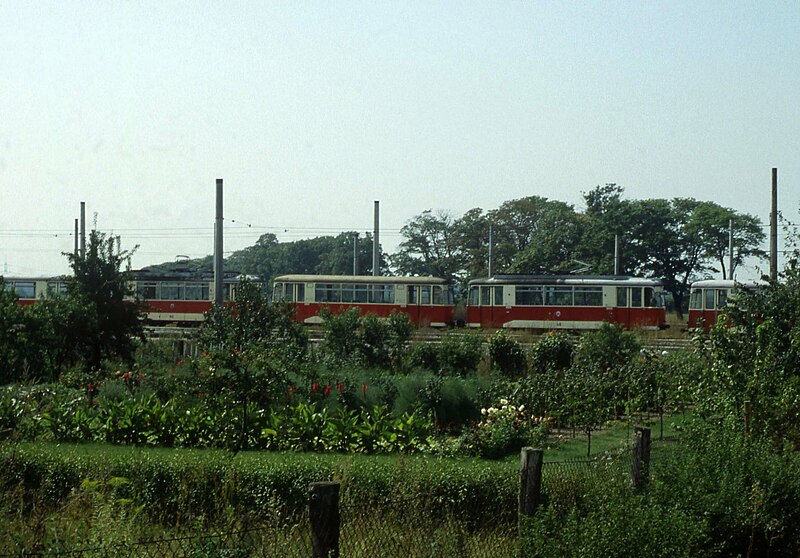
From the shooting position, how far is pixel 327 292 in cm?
4200

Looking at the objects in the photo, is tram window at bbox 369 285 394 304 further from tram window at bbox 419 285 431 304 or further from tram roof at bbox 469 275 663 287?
tram roof at bbox 469 275 663 287

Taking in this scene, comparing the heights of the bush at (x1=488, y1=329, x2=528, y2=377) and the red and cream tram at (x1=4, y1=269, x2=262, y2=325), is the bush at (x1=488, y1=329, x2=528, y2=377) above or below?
below

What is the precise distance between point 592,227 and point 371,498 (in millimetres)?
60826

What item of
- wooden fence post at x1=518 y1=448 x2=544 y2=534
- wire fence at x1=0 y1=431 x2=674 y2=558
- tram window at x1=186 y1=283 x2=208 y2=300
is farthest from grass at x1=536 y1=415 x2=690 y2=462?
tram window at x1=186 y1=283 x2=208 y2=300

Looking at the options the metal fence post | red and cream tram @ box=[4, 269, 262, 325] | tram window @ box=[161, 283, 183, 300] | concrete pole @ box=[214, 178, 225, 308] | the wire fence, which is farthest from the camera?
tram window @ box=[161, 283, 183, 300]

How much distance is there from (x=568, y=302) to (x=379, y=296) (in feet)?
26.8

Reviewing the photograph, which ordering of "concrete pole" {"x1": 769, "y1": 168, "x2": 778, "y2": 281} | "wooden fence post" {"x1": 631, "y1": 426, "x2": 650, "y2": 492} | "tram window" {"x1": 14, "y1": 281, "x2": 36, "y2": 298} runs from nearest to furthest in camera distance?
"wooden fence post" {"x1": 631, "y1": 426, "x2": 650, "y2": 492}, "concrete pole" {"x1": 769, "y1": 168, "x2": 778, "y2": 281}, "tram window" {"x1": 14, "y1": 281, "x2": 36, "y2": 298}

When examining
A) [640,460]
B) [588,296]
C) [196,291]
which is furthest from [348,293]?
[640,460]

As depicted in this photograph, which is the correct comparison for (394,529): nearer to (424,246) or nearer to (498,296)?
(498,296)

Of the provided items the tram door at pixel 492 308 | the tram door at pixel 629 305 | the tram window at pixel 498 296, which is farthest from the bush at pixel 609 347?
the tram window at pixel 498 296

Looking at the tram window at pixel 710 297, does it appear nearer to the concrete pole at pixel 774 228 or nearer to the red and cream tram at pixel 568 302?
the red and cream tram at pixel 568 302

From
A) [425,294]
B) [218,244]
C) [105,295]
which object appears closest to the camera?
[105,295]

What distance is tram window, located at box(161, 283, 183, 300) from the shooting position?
43.6m

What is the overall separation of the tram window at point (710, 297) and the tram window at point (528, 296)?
691cm
